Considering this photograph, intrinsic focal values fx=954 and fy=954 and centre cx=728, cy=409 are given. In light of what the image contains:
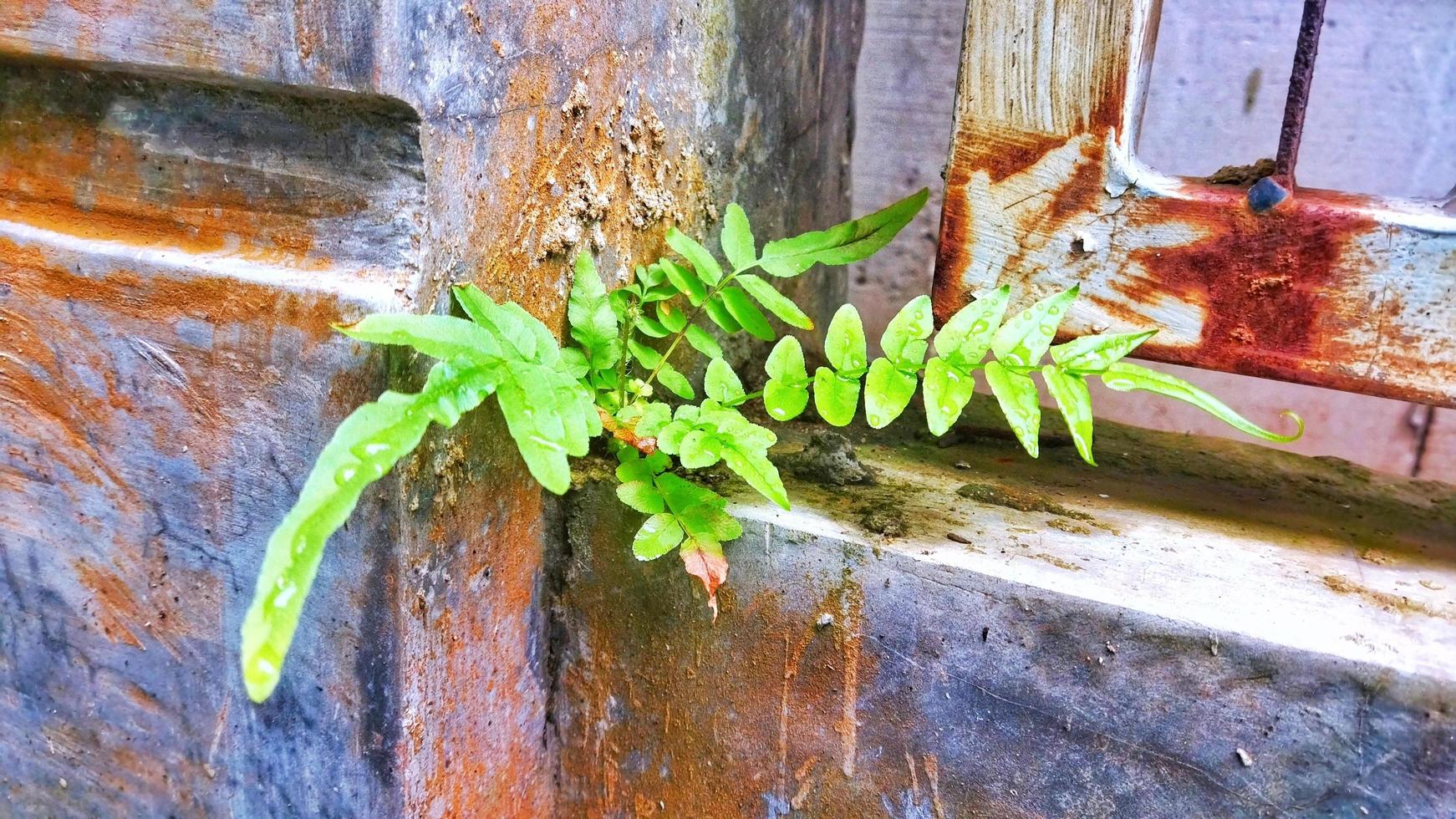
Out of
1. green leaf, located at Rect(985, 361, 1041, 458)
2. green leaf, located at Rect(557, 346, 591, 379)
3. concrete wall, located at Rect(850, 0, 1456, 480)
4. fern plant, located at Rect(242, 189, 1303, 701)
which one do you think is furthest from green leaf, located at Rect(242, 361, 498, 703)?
concrete wall, located at Rect(850, 0, 1456, 480)

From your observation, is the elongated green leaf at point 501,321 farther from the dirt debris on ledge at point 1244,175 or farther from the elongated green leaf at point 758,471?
the dirt debris on ledge at point 1244,175

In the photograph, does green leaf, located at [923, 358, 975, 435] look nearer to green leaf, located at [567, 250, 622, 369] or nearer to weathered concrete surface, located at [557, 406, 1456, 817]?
weathered concrete surface, located at [557, 406, 1456, 817]

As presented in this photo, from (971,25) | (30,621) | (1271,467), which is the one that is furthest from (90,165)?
(1271,467)

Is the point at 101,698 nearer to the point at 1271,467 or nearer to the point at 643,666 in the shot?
the point at 643,666

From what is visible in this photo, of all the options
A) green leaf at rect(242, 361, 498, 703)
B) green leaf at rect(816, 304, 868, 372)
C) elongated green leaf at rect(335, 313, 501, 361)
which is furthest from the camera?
green leaf at rect(816, 304, 868, 372)

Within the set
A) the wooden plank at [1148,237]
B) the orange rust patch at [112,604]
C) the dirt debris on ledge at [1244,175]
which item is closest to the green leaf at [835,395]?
the wooden plank at [1148,237]
